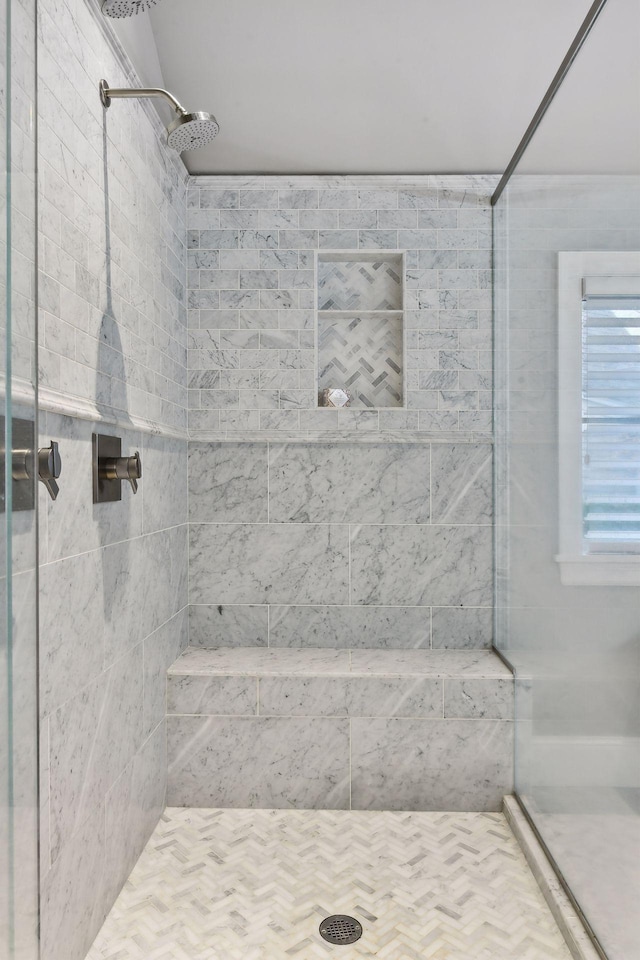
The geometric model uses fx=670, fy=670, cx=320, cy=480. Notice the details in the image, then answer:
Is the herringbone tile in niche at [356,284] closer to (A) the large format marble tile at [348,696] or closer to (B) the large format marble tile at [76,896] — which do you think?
(A) the large format marble tile at [348,696]

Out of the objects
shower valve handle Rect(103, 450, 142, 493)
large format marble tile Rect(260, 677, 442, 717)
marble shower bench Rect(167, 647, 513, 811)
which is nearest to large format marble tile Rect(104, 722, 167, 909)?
marble shower bench Rect(167, 647, 513, 811)

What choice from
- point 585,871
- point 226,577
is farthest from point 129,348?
point 585,871

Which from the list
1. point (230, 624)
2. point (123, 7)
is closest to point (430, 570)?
point (230, 624)

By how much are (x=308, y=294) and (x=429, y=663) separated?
1.59 m

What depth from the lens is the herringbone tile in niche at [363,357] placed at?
296cm

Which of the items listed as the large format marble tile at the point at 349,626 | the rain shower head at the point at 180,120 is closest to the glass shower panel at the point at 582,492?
the large format marble tile at the point at 349,626

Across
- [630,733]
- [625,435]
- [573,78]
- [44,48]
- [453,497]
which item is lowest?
[630,733]

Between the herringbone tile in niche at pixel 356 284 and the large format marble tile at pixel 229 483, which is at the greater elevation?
the herringbone tile in niche at pixel 356 284

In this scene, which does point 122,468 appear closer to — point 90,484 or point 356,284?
point 90,484

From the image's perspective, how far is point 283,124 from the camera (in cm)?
261

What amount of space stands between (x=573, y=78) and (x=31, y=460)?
1.89 m

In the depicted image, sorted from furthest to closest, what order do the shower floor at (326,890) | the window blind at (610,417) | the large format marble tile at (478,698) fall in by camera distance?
the large format marble tile at (478,698)
the shower floor at (326,890)
the window blind at (610,417)

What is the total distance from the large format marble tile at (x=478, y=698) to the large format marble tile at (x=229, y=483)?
3.42ft

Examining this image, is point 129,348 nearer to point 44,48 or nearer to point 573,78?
point 44,48
